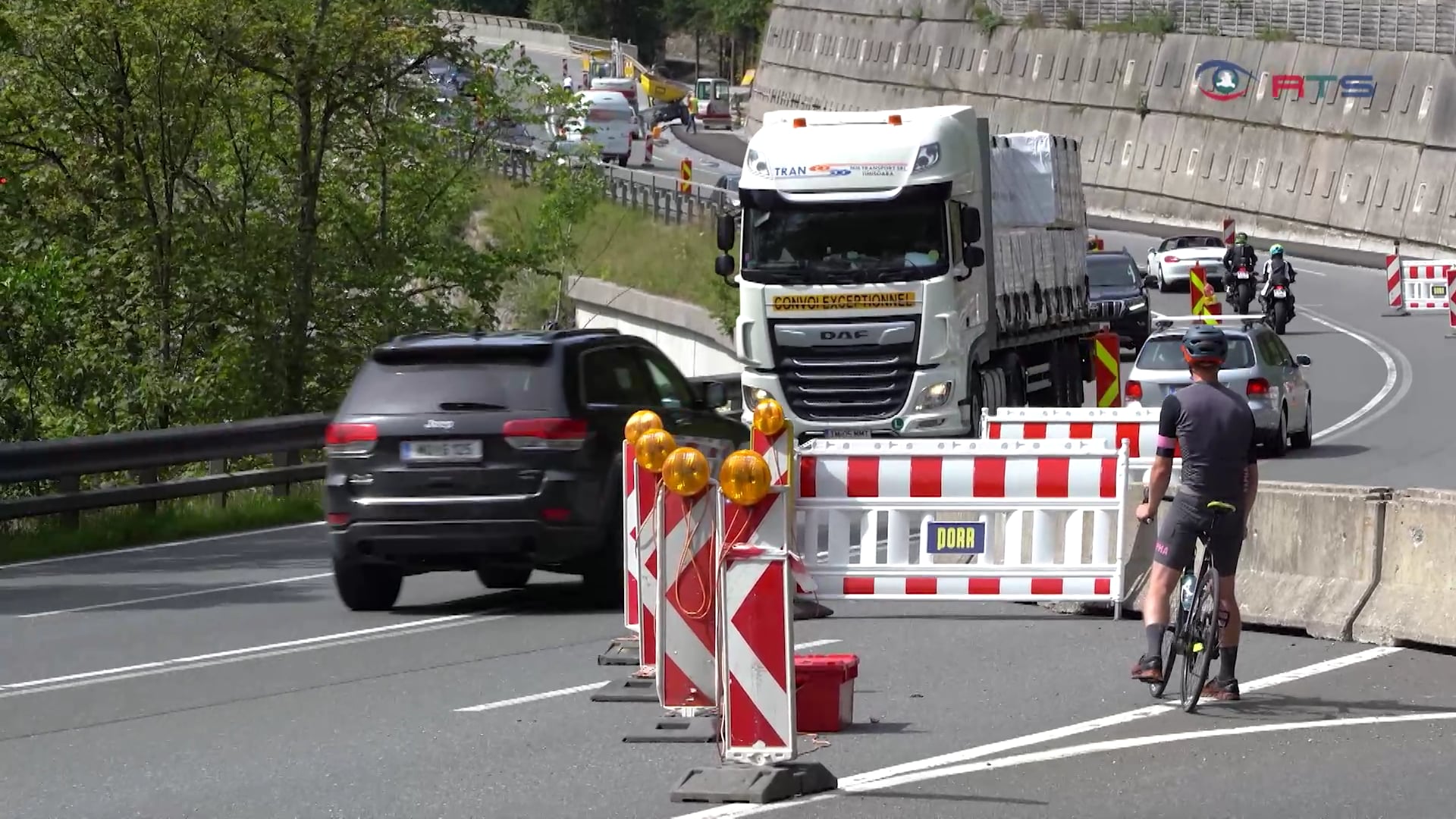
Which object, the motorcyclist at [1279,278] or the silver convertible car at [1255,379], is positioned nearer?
the silver convertible car at [1255,379]

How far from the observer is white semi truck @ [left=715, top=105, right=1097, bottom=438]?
2281 centimetres

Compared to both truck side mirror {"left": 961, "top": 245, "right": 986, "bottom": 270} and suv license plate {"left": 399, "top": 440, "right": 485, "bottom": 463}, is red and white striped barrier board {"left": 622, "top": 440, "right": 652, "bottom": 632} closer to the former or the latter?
suv license plate {"left": 399, "top": 440, "right": 485, "bottom": 463}

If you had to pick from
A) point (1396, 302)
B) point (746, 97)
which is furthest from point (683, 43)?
point (1396, 302)

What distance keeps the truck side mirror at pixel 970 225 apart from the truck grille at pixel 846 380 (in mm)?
1285

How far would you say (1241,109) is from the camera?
245ft

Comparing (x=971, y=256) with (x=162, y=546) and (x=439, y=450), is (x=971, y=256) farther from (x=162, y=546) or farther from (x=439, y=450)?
(x=439, y=450)

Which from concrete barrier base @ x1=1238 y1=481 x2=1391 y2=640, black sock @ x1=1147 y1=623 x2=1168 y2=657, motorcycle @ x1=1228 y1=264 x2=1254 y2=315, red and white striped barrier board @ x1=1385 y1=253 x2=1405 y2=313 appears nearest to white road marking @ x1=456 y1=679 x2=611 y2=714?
black sock @ x1=1147 y1=623 x2=1168 y2=657

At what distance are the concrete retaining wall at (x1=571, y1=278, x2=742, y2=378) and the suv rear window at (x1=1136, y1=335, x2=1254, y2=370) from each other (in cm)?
1704

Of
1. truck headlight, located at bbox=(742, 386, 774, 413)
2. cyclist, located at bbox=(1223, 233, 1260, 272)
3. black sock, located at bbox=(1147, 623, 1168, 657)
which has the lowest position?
black sock, located at bbox=(1147, 623, 1168, 657)

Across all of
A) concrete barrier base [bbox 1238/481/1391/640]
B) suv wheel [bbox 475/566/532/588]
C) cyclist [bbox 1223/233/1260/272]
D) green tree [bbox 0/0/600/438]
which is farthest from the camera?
cyclist [bbox 1223/233/1260/272]

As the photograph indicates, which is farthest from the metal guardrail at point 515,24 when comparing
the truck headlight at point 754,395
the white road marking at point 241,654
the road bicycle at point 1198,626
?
the road bicycle at point 1198,626

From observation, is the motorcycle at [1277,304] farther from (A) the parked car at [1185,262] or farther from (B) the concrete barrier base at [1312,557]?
(B) the concrete barrier base at [1312,557]

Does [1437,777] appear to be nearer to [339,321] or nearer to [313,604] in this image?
[313,604]

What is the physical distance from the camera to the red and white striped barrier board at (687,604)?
935 centimetres
